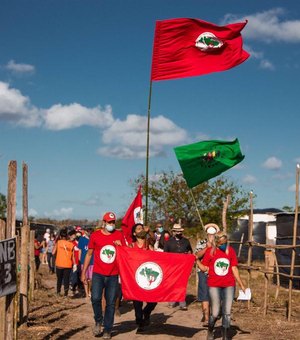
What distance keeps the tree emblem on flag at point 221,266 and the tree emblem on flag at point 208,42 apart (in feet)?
20.6

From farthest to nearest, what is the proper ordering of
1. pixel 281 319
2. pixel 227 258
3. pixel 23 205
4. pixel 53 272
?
pixel 53 272 < pixel 281 319 < pixel 23 205 < pixel 227 258

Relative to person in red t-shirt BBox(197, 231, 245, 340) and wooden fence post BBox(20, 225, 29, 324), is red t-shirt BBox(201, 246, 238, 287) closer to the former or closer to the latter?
person in red t-shirt BBox(197, 231, 245, 340)

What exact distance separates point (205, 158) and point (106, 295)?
535cm

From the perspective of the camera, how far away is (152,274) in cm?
1066

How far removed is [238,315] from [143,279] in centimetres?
443

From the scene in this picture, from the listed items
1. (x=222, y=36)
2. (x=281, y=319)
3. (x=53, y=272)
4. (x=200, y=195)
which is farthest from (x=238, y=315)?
(x=200, y=195)

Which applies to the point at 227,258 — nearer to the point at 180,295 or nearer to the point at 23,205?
the point at 180,295

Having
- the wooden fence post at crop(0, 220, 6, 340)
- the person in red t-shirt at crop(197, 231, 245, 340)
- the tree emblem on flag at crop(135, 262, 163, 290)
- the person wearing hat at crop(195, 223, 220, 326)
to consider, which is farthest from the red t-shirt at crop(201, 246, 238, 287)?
the wooden fence post at crop(0, 220, 6, 340)

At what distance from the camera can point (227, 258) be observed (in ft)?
33.6

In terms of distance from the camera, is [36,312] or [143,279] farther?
[36,312]

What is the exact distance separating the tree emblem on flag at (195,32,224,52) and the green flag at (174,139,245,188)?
2215mm

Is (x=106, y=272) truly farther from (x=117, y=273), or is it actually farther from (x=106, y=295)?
(x=106, y=295)

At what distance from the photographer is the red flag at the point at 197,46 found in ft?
48.3

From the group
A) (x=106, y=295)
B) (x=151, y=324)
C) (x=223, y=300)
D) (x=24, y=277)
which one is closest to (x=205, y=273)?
(x=151, y=324)
